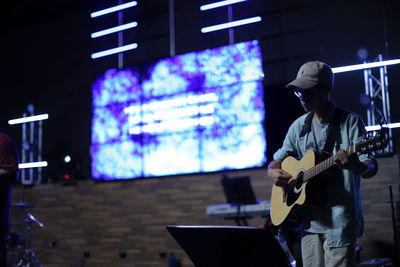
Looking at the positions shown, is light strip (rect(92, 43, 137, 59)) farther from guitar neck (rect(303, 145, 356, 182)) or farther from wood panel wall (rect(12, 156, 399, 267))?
guitar neck (rect(303, 145, 356, 182))

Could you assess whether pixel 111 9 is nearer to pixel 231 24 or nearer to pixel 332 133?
pixel 231 24

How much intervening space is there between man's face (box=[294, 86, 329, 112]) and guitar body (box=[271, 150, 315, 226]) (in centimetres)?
24

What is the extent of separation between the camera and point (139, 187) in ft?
24.8

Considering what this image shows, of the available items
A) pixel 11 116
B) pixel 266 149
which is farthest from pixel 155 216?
pixel 11 116

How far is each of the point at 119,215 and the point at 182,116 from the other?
1.96 metres

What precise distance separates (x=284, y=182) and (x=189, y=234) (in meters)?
0.97

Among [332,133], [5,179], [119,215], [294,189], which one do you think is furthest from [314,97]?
[119,215]

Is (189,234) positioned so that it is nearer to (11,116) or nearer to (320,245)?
(320,245)

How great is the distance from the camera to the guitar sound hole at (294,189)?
242 centimetres

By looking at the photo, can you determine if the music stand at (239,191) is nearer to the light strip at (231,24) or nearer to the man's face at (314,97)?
the light strip at (231,24)

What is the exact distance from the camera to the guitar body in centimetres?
237

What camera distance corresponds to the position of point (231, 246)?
172 centimetres

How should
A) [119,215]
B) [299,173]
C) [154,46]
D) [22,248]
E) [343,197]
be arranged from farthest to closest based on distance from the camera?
[154,46] < [119,215] < [22,248] < [299,173] < [343,197]

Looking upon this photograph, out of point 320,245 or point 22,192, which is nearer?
Result: point 320,245
